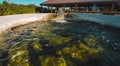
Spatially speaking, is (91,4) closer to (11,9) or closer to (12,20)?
(11,9)

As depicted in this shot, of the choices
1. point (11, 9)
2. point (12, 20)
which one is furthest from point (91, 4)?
point (12, 20)

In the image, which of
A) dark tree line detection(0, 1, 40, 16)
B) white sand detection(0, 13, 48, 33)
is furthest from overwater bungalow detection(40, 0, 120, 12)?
white sand detection(0, 13, 48, 33)

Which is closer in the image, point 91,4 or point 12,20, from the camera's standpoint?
point 12,20

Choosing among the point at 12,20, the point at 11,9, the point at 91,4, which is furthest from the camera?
the point at 91,4

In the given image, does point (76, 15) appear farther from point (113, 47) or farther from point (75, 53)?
point (75, 53)

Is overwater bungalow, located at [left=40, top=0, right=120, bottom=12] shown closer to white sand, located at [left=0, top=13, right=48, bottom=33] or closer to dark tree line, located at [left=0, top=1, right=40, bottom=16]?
dark tree line, located at [left=0, top=1, right=40, bottom=16]

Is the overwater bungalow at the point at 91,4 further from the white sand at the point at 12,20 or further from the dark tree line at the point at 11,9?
the white sand at the point at 12,20

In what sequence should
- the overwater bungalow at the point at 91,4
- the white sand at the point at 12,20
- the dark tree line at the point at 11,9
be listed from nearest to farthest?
1. the white sand at the point at 12,20
2. the dark tree line at the point at 11,9
3. the overwater bungalow at the point at 91,4

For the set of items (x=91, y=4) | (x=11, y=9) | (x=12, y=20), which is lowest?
(x=12, y=20)

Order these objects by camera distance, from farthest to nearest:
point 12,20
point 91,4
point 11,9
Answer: point 91,4
point 11,9
point 12,20

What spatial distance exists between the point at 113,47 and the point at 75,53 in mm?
2426

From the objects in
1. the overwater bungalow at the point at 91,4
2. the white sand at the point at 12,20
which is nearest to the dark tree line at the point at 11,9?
the white sand at the point at 12,20

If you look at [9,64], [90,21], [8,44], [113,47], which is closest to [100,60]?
[113,47]

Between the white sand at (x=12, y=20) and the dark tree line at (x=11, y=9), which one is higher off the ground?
the dark tree line at (x=11, y=9)
